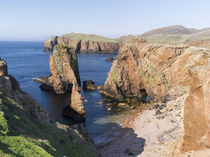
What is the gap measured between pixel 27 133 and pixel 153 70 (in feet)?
160

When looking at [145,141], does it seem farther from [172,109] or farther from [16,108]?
[16,108]

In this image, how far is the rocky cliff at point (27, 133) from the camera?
55.1 feet

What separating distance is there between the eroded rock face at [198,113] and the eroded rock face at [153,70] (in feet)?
64.7

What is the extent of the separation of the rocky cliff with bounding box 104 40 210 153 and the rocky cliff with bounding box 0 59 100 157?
15.6 metres

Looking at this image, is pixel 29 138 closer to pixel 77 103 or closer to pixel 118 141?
pixel 118 141

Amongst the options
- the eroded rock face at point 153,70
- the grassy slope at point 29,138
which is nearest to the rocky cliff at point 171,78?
the eroded rock face at point 153,70

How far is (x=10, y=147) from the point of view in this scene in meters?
16.2

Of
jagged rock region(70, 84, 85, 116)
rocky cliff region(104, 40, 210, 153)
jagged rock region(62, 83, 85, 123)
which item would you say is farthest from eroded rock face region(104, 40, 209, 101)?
jagged rock region(62, 83, 85, 123)

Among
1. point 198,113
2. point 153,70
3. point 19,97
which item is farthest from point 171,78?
point 19,97

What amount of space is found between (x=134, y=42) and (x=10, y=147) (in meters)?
64.1

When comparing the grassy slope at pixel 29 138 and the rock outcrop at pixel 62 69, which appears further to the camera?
the rock outcrop at pixel 62 69

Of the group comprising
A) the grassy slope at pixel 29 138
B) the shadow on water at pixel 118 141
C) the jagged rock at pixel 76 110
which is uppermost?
the grassy slope at pixel 29 138

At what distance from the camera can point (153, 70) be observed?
5994 cm

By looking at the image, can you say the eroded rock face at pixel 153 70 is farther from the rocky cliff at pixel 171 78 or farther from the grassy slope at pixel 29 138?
the grassy slope at pixel 29 138
